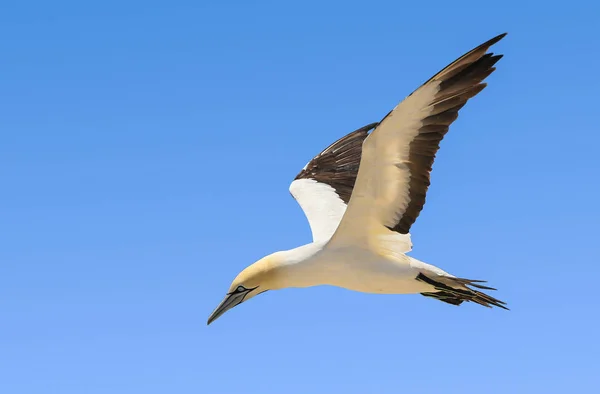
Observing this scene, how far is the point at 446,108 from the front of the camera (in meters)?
10.4

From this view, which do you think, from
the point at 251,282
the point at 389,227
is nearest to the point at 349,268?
the point at 389,227

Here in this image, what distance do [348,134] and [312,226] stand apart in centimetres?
344

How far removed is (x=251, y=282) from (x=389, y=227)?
1.80 m

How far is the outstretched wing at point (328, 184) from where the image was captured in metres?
13.9

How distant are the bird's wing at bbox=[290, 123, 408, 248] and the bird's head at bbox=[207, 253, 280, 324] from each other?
1502mm

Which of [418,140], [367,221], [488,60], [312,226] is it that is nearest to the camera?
[488,60]

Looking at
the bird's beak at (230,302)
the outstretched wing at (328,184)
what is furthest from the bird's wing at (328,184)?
the bird's beak at (230,302)

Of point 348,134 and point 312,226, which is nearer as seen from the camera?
point 312,226

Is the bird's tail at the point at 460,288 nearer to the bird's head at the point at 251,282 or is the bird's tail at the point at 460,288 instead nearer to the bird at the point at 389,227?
the bird at the point at 389,227

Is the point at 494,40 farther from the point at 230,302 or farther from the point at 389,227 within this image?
the point at 230,302

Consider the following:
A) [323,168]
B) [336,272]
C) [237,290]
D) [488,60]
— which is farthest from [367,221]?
[323,168]

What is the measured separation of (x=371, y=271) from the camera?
1173cm

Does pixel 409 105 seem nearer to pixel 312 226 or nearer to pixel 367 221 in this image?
pixel 367 221

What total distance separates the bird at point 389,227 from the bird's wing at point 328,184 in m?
1.34
